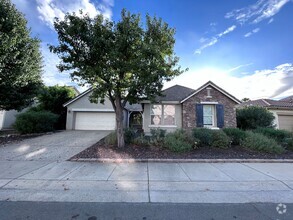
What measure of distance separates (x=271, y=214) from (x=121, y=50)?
7867mm

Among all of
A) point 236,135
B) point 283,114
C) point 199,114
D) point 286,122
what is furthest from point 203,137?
point 286,122

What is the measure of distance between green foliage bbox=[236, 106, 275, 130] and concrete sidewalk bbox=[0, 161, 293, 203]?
8007mm

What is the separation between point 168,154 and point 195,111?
660 cm

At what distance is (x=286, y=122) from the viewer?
1642 cm

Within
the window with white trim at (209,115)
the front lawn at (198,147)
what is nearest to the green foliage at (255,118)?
the window with white trim at (209,115)

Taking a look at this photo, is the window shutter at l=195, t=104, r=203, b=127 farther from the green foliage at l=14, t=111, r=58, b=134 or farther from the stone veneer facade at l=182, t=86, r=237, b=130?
the green foliage at l=14, t=111, r=58, b=134

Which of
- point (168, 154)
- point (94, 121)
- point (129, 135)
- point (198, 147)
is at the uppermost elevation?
point (94, 121)

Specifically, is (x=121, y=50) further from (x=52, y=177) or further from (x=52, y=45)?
(x=52, y=177)

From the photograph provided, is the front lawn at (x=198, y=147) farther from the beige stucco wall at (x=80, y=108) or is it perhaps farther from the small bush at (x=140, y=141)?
the beige stucco wall at (x=80, y=108)

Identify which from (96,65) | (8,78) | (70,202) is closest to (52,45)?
(96,65)

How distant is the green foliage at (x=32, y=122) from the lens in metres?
13.8

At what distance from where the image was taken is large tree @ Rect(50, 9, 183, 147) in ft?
25.6

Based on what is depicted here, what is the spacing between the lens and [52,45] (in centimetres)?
816

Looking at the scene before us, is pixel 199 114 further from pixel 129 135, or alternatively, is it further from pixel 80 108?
pixel 80 108
